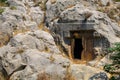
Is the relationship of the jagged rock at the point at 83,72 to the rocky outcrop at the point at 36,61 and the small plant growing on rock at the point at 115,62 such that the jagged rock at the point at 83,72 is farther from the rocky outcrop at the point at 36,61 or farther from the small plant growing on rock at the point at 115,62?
the small plant growing on rock at the point at 115,62

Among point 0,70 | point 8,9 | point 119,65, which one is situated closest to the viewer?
point 119,65

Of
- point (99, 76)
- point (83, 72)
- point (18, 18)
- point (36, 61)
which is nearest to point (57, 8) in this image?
point (18, 18)

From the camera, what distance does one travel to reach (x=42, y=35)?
2730 cm

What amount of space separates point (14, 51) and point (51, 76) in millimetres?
4470

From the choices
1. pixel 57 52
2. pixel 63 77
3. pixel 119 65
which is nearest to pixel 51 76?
pixel 63 77

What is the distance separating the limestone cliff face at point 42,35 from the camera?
2436 cm

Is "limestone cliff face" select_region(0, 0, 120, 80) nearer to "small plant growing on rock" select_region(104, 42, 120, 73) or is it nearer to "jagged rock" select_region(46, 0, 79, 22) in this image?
"jagged rock" select_region(46, 0, 79, 22)

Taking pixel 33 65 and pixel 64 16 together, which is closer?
pixel 33 65

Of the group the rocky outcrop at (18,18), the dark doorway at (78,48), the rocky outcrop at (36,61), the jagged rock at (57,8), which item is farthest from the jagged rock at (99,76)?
the jagged rock at (57,8)

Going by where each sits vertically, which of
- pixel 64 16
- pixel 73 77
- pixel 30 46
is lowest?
pixel 73 77

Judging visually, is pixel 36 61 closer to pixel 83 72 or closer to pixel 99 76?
pixel 83 72

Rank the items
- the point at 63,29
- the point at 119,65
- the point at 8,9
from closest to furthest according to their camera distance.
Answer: the point at 119,65 → the point at 63,29 → the point at 8,9

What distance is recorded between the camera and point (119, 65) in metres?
23.7

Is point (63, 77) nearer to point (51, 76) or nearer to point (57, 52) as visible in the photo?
point (51, 76)
